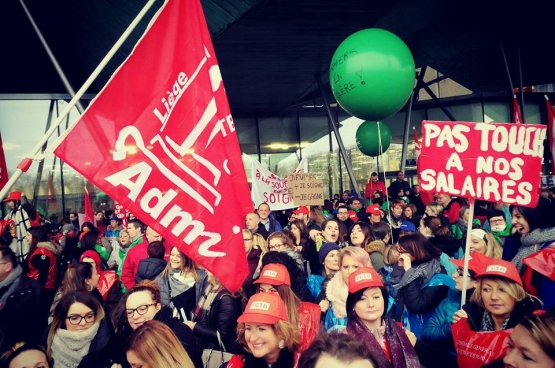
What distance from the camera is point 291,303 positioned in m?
3.57

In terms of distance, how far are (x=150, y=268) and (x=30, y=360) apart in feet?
6.88

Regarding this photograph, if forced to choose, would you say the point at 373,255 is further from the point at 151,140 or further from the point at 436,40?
the point at 436,40

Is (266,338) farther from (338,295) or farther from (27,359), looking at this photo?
(27,359)

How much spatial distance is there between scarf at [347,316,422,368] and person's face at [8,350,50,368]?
1865 millimetres

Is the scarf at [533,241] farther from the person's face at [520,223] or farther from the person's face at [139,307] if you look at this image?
the person's face at [139,307]

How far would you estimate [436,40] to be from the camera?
14961 millimetres

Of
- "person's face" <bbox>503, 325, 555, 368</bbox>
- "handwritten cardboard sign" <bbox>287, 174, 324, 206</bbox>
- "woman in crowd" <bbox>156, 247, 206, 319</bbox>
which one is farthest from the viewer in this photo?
"handwritten cardboard sign" <bbox>287, 174, 324, 206</bbox>

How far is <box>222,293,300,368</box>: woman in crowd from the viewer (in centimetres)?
280

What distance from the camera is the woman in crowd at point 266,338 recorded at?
280 cm

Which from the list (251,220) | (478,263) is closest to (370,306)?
(478,263)

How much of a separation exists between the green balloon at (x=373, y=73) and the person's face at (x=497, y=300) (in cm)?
390

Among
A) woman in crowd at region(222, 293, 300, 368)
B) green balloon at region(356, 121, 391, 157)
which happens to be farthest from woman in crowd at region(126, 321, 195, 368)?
green balloon at region(356, 121, 391, 157)

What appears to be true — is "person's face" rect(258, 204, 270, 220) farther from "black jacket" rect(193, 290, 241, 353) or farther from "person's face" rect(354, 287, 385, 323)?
"person's face" rect(354, 287, 385, 323)

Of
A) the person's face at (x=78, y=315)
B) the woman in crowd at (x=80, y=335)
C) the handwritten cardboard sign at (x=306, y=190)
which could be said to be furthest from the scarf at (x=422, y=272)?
the handwritten cardboard sign at (x=306, y=190)
